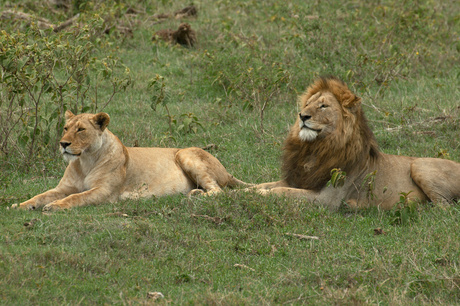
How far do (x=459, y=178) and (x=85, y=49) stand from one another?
4070 mm

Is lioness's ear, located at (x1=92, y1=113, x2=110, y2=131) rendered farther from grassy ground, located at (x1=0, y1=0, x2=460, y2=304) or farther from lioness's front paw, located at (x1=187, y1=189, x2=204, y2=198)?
lioness's front paw, located at (x1=187, y1=189, x2=204, y2=198)

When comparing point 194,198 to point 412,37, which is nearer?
point 194,198

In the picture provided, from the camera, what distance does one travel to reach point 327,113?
6.38m

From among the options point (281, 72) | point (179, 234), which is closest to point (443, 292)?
point (179, 234)

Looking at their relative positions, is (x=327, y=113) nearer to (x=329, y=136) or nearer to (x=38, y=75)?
(x=329, y=136)

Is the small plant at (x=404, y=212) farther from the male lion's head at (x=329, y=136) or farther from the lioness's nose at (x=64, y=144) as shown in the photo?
the lioness's nose at (x=64, y=144)

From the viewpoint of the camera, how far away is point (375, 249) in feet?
16.7

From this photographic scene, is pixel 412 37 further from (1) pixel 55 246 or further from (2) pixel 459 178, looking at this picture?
(1) pixel 55 246

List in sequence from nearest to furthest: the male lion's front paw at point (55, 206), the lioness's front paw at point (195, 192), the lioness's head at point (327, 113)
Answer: the male lion's front paw at point (55, 206)
the lioness's head at point (327, 113)
the lioness's front paw at point (195, 192)

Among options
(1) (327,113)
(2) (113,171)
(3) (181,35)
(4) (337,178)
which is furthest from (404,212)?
(3) (181,35)

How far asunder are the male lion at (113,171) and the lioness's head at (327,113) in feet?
3.42

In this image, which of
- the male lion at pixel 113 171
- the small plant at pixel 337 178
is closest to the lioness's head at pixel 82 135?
the male lion at pixel 113 171

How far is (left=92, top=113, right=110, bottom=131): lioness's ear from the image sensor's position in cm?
645

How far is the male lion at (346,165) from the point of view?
6387mm
